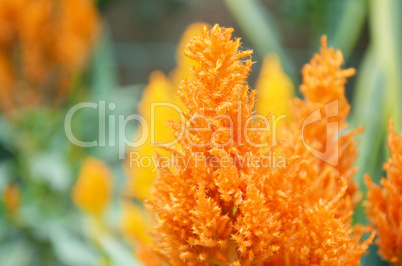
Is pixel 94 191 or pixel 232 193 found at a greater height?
pixel 94 191

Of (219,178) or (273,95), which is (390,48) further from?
(219,178)

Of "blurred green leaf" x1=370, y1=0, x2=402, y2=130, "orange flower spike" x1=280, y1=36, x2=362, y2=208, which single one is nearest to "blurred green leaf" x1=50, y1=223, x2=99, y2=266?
"blurred green leaf" x1=370, y1=0, x2=402, y2=130

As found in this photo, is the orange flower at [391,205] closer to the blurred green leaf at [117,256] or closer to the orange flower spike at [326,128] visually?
the orange flower spike at [326,128]

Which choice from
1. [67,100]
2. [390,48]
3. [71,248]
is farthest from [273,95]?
[67,100]

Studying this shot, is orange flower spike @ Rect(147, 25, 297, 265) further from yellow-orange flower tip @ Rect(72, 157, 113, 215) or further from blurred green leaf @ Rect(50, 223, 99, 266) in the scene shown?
blurred green leaf @ Rect(50, 223, 99, 266)

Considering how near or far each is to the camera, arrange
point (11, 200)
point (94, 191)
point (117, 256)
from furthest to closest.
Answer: point (11, 200)
point (94, 191)
point (117, 256)

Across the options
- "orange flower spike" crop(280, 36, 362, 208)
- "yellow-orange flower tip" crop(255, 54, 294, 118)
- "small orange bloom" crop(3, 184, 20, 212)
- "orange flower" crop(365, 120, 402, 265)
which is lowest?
"orange flower" crop(365, 120, 402, 265)

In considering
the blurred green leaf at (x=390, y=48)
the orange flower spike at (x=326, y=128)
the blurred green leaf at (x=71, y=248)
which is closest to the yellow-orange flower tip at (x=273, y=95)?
the blurred green leaf at (x=390, y=48)
